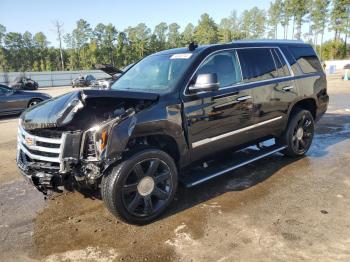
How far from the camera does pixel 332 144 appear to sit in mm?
7023

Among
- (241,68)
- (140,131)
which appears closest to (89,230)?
(140,131)

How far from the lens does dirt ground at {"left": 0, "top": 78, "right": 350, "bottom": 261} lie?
3316mm

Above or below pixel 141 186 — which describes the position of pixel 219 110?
above

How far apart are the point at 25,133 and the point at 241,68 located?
294cm

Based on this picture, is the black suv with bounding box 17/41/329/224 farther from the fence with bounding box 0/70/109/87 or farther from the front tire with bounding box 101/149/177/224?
the fence with bounding box 0/70/109/87

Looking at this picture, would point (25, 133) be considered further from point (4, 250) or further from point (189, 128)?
point (189, 128)

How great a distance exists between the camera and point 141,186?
3.85m

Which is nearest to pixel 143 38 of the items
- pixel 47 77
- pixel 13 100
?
pixel 47 77

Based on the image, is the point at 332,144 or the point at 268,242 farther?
the point at 332,144

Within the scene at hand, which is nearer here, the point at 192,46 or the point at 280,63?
the point at 192,46

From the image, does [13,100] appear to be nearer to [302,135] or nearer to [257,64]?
[257,64]

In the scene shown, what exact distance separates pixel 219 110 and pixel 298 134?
2.20 metres

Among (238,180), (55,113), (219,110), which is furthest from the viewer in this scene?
(238,180)

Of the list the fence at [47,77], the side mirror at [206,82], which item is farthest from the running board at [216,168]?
the fence at [47,77]
